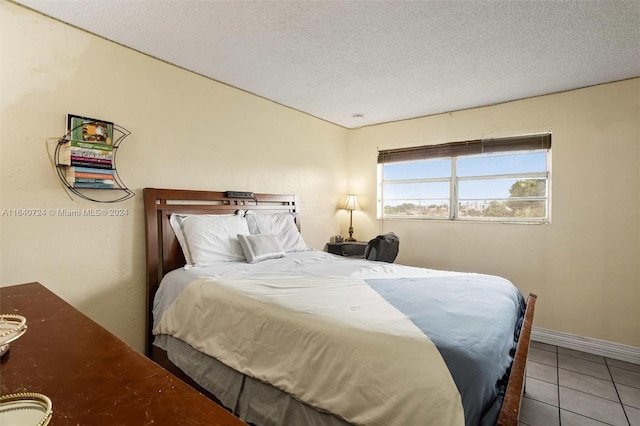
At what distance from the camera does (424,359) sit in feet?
3.78

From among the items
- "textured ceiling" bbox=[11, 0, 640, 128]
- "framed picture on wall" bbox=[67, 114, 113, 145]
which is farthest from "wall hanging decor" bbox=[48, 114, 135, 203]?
"textured ceiling" bbox=[11, 0, 640, 128]

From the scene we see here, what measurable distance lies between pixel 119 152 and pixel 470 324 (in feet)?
8.49

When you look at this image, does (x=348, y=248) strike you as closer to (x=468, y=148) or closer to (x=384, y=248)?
(x=384, y=248)

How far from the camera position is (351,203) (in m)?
4.59

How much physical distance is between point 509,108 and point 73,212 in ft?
13.7

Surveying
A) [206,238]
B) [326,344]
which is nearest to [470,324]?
[326,344]

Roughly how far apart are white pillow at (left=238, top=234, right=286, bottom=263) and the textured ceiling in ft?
4.95

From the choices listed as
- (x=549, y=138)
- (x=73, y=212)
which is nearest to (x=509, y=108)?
(x=549, y=138)

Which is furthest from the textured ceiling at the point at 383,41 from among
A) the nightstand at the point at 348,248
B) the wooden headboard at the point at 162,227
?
the nightstand at the point at 348,248

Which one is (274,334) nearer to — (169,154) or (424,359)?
(424,359)

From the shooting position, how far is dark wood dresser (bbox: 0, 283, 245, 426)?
0.56 metres

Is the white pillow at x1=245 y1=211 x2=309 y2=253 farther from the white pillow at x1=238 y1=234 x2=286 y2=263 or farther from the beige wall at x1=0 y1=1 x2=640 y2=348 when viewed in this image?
the beige wall at x1=0 y1=1 x2=640 y2=348

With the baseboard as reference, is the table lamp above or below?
above

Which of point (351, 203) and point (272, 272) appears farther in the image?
point (351, 203)
